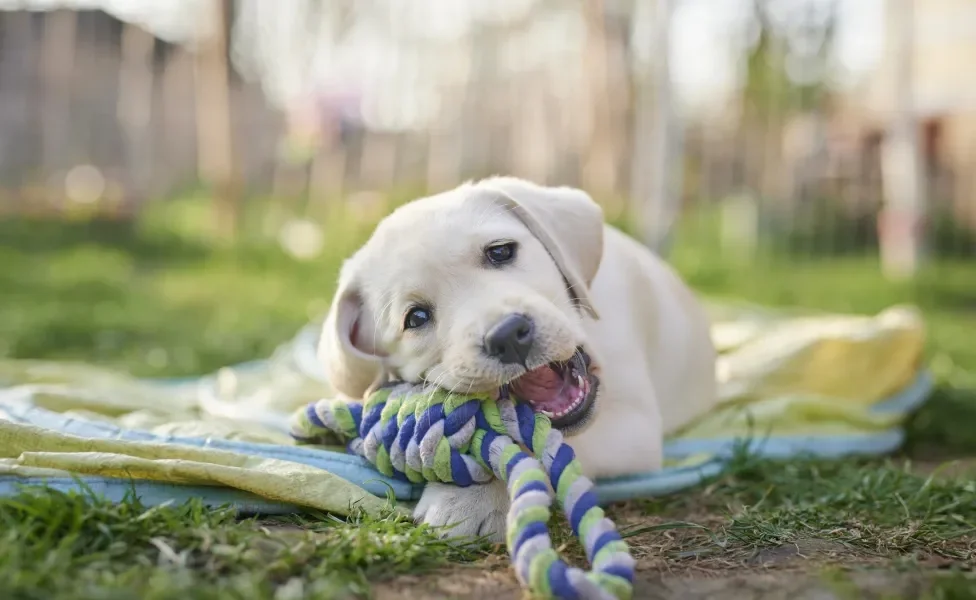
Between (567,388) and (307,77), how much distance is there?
10898 mm

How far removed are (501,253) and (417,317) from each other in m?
0.30

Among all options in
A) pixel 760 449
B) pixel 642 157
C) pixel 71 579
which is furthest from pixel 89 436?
pixel 642 157

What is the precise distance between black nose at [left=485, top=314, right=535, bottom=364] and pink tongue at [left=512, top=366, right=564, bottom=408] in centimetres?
23

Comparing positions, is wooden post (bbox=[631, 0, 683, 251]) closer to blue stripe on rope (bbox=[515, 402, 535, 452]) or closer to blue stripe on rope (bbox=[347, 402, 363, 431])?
blue stripe on rope (bbox=[347, 402, 363, 431])

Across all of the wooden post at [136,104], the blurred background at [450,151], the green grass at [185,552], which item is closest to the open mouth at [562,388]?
the green grass at [185,552]

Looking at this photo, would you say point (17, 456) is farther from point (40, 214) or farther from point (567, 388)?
point (40, 214)

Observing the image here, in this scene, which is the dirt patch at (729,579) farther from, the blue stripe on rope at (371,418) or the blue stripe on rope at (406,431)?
the blue stripe on rope at (371,418)

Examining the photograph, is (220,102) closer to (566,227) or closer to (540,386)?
(566,227)

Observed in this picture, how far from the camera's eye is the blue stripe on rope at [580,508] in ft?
7.14

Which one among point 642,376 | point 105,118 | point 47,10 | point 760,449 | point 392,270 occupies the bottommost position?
point 760,449

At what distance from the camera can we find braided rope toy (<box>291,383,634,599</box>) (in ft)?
6.45

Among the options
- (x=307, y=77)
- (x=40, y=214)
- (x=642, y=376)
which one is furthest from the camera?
(x=307, y=77)

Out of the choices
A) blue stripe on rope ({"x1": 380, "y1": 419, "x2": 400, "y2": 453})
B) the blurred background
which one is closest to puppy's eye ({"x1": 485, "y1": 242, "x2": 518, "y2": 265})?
blue stripe on rope ({"x1": 380, "y1": 419, "x2": 400, "y2": 453})

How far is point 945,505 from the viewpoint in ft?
8.87
